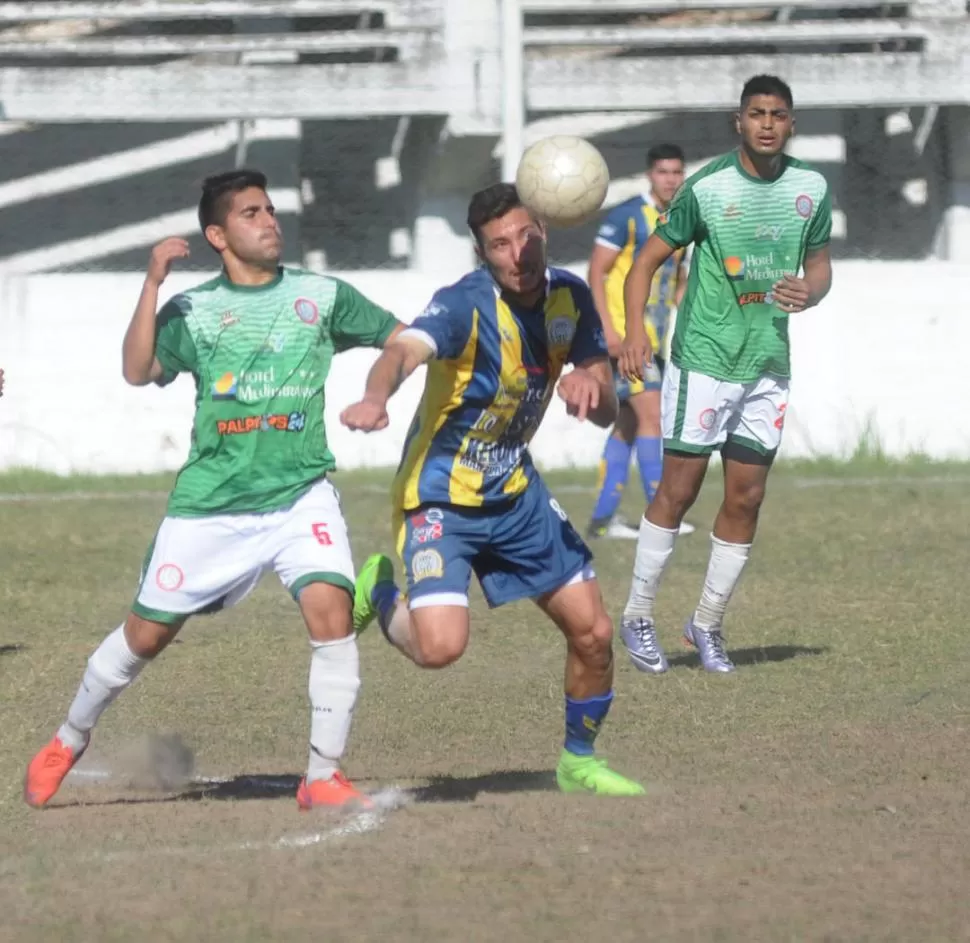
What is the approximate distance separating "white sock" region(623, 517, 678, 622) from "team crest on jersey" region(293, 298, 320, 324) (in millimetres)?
2666

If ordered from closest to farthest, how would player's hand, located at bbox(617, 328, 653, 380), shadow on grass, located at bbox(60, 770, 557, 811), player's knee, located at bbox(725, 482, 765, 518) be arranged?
shadow on grass, located at bbox(60, 770, 557, 811) → player's hand, located at bbox(617, 328, 653, 380) → player's knee, located at bbox(725, 482, 765, 518)

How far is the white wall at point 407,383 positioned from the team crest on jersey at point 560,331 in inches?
419

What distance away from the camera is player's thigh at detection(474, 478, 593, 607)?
6434 mm

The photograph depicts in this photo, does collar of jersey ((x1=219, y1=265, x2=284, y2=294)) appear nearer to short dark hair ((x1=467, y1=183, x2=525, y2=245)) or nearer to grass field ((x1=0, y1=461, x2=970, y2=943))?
short dark hair ((x1=467, y1=183, x2=525, y2=245))

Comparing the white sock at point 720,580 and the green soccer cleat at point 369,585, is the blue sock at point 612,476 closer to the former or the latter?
the white sock at point 720,580

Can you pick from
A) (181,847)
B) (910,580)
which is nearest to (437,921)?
(181,847)

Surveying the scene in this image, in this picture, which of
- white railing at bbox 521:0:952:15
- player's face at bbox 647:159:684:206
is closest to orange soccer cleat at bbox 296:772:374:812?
player's face at bbox 647:159:684:206

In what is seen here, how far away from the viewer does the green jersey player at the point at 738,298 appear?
27.1 ft

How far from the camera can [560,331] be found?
21.1 feet

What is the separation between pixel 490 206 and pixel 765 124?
7.34 ft

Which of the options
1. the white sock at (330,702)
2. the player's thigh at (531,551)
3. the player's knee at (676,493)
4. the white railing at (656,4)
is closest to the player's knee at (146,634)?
the white sock at (330,702)

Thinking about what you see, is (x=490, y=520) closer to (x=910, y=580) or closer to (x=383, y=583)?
(x=383, y=583)

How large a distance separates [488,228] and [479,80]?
12.0 meters

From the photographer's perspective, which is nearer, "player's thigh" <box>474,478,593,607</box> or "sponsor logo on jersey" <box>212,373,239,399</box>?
"sponsor logo on jersey" <box>212,373,239,399</box>
